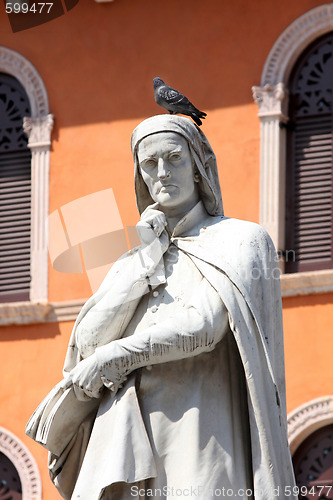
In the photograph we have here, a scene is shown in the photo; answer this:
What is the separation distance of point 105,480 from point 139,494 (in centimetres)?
13

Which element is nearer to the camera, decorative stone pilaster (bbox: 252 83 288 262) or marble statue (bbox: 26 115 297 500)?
marble statue (bbox: 26 115 297 500)

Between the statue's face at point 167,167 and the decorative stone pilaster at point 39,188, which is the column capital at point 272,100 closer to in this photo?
the decorative stone pilaster at point 39,188

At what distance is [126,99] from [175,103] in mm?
13023

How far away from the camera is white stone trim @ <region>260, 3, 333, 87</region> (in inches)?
821

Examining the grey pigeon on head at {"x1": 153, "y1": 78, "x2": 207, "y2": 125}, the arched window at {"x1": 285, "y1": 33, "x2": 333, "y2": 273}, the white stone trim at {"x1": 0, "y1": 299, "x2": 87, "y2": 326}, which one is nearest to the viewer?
the grey pigeon on head at {"x1": 153, "y1": 78, "x2": 207, "y2": 125}

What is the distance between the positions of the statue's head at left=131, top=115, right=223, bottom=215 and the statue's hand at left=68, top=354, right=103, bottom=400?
73 cm

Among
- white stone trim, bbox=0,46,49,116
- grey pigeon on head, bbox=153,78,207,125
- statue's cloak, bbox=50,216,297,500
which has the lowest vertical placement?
statue's cloak, bbox=50,216,297,500

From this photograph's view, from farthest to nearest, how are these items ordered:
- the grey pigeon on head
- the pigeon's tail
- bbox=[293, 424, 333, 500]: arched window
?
bbox=[293, 424, 333, 500]: arched window
the grey pigeon on head
the pigeon's tail

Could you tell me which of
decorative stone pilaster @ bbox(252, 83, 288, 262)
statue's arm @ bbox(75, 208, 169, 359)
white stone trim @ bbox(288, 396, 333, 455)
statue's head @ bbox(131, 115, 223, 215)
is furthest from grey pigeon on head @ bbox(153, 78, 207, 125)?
decorative stone pilaster @ bbox(252, 83, 288, 262)

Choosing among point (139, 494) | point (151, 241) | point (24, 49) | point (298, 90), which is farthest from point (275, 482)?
point (24, 49)

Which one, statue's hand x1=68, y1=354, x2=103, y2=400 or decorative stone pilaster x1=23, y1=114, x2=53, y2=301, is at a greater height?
decorative stone pilaster x1=23, y1=114, x2=53, y2=301

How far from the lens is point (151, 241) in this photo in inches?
307

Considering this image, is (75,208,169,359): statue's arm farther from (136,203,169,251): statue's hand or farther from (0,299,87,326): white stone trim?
(0,299,87,326): white stone trim

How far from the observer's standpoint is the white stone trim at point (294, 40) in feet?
68.4
